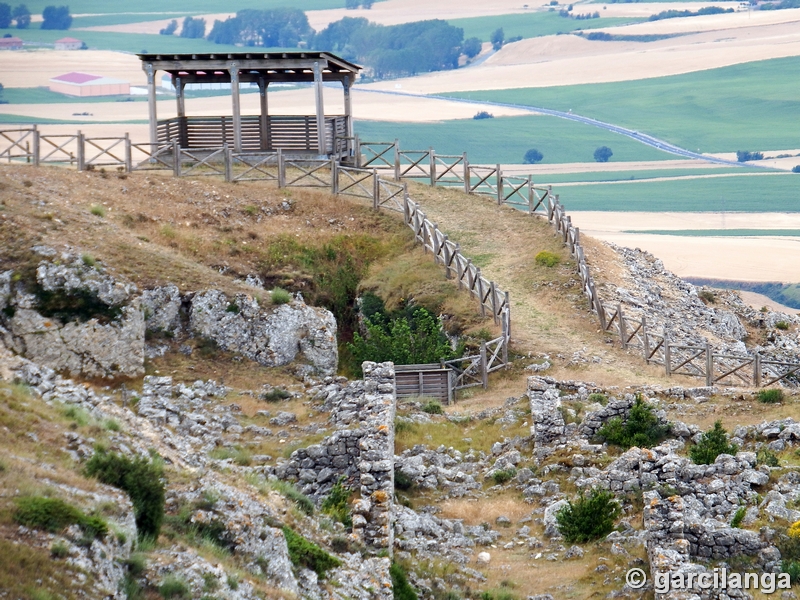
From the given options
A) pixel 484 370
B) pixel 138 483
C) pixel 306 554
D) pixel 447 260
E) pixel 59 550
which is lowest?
pixel 484 370

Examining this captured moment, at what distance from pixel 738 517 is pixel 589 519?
8.20ft

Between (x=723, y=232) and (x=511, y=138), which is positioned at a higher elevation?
(x=511, y=138)

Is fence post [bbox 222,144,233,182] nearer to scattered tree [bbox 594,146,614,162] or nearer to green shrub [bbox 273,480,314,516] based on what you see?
green shrub [bbox 273,480,314,516]

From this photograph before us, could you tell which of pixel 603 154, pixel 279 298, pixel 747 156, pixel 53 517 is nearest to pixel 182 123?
pixel 279 298

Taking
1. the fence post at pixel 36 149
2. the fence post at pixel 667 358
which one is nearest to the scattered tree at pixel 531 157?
the fence post at pixel 36 149

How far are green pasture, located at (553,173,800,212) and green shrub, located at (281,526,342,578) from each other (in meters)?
118

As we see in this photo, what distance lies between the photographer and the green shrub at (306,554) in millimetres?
14344

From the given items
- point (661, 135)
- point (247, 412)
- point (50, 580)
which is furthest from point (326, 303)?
point (661, 135)

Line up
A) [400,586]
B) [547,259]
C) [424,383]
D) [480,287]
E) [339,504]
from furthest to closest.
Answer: [547,259] < [480,287] < [424,383] < [339,504] < [400,586]

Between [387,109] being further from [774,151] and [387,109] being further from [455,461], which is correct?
[455,461]

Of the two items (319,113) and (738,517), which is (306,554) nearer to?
(738,517)

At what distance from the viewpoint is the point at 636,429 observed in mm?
23359

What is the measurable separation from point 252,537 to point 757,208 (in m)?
125

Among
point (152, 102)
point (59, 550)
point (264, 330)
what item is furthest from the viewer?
point (152, 102)
